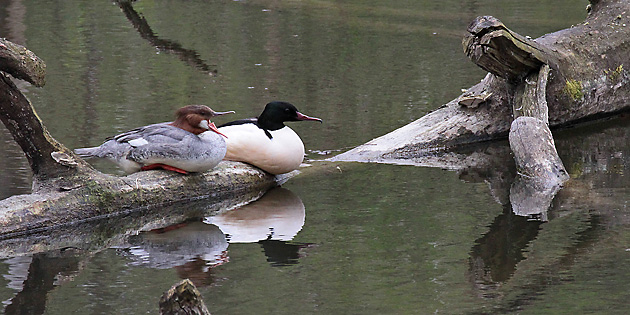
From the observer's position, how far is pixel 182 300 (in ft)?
11.4

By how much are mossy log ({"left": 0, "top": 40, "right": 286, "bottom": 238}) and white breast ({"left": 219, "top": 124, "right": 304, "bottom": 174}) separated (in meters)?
0.46

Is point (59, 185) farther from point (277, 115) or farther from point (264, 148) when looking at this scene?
point (277, 115)

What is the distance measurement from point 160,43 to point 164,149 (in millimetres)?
7412

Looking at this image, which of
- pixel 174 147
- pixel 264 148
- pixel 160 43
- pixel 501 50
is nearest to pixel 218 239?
pixel 174 147

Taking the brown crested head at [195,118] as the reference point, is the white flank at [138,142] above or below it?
below

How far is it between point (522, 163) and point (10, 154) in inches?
183

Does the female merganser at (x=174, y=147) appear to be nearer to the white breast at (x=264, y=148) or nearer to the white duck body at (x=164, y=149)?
the white duck body at (x=164, y=149)

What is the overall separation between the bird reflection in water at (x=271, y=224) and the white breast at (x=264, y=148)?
0.78 feet

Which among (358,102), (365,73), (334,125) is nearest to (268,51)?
(365,73)

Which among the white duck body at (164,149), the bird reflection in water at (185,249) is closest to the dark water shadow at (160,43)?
the white duck body at (164,149)

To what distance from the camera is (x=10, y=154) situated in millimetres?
8234

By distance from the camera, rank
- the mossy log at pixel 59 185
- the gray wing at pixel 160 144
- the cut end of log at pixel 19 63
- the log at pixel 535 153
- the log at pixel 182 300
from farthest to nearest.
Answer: the log at pixel 535 153, the gray wing at pixel 160 144, the mossy log at pixel 59 185, the cut end of log at pixel 19 63, the log at pixel 182 300

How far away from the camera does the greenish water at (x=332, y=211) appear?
5012 millimetres

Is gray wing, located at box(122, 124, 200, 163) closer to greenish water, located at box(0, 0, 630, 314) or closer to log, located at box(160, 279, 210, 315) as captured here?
greenish water, located at box(0, 0, 630, 314)
